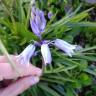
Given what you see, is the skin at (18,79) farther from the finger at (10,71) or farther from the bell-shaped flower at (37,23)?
the bell-shaped flower at (37,23)

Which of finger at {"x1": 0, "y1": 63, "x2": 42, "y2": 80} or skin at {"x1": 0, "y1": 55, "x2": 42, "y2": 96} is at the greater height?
finger at {"x1": 0, "y1": 63, "x2": 42, "y2": 80}

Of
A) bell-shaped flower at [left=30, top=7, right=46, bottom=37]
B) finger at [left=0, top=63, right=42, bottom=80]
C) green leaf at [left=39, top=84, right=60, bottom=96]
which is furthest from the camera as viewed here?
green leaf at [left=39, top=84, right=60, bottom=96]

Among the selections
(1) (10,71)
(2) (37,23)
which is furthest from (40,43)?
(1) (10,71)

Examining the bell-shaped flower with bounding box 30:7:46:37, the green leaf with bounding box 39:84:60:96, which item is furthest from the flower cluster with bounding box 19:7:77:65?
the green leaf with bounding box 39:84:60:96

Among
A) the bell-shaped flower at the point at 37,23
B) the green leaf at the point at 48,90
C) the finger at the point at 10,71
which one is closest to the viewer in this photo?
the finger at the point at 10,71

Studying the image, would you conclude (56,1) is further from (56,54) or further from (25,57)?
(25,57)

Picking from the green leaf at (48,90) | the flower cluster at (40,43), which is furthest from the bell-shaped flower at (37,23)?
the green leaf at (48,90)

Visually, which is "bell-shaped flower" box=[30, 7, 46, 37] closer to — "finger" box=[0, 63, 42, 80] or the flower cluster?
the flower cluster

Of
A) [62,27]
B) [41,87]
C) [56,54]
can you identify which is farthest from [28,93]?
[62,27]

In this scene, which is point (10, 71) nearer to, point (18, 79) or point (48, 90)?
point (18, 79)

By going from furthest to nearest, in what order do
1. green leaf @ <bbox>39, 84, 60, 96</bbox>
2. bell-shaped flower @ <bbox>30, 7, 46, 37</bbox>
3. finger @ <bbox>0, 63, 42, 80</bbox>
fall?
1. green leaf @ <bbox>39, 84, 60, 96</bbox>
2. bell-shaped flower @ <bbox>30, 7, 46, 37</bbox>
3. finger @ <bbox>0, 63, 42, 80</bbox>

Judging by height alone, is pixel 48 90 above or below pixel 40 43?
below

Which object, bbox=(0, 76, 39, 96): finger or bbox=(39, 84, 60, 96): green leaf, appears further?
bbox=(39, 84, 60, 96): green leaf

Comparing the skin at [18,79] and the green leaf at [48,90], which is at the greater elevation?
the skin at [18,79]
